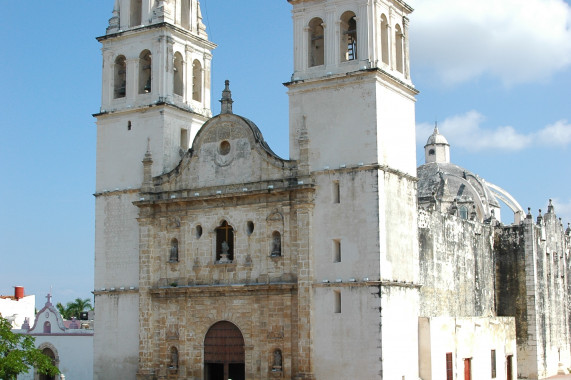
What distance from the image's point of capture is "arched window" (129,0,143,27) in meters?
38.2

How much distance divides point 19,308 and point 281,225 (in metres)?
32.4

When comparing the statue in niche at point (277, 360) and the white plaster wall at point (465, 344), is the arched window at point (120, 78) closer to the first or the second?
the statue in niche at point (277, 360)

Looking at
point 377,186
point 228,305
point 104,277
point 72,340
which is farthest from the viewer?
point 72,340

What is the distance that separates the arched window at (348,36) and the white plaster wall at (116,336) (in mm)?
12708

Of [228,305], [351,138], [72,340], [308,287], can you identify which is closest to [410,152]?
[351,138]

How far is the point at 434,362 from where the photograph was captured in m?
32.8

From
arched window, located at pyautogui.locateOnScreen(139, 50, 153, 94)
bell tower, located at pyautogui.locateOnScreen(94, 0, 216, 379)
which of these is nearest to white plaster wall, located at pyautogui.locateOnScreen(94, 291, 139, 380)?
bell tower, located at pyautogui.locateOnScreen(94, 0, 216, 379)

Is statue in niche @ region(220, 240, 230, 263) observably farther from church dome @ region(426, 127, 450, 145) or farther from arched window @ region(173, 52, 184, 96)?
church dome @ region(426, 127, 450, 145)

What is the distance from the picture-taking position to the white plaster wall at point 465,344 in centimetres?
3278

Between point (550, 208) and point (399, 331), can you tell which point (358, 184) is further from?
point (550, 208)

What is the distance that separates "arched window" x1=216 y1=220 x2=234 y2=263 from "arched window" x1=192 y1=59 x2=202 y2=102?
23.4 feet

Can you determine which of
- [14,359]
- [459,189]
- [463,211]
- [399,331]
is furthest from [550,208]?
[14,359]

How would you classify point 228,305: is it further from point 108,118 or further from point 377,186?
point 108,118

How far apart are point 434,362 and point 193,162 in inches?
476
